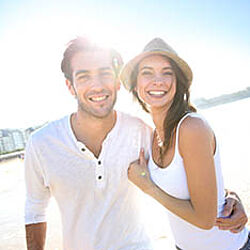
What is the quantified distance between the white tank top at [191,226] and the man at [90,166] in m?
0.13

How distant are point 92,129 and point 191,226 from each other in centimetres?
120

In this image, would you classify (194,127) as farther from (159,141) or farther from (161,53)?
(161,53)

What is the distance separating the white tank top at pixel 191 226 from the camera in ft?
6.11

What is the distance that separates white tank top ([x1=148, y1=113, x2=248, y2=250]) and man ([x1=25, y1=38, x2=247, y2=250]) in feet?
0.44

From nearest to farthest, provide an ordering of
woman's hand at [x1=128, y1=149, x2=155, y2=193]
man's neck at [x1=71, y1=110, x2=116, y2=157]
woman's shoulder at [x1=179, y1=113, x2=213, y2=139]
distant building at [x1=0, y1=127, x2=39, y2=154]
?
woman's shoulder at [x1=179, y1=113, x2=213, y2=139] < woman's hand at [x1=128, y1=149, x2=155, y2=193] < man's neck at [x1=71, y1=110, x2=116, y2=157] < distant building at [x1=0, y1=127, x2=39, y2=154]

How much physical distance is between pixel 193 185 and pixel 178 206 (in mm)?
221

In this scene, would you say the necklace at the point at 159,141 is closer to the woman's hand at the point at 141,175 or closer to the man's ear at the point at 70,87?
the woman's hand at the point at 141,175

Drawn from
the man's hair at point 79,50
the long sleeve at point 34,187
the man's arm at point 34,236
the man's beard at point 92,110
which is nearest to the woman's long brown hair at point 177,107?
the man's hair at point 79,50

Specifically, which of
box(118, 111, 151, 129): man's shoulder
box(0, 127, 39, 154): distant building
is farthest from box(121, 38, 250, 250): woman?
box(0, 127, 39, 154): distant building

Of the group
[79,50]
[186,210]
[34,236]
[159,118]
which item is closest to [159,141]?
[159,118]

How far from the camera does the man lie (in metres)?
2.08

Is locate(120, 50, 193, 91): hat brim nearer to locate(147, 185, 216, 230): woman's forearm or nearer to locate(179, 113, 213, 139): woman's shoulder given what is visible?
locate(179, 113, 213, 139): woman's shoulder

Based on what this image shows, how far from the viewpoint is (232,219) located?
1.93 meters

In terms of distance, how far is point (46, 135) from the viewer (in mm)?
2223
